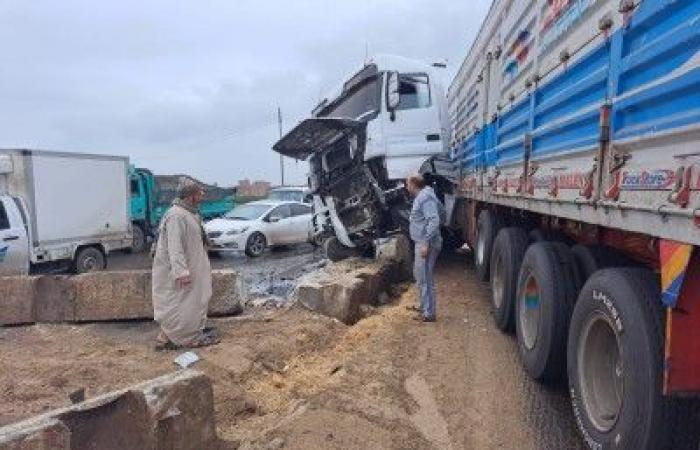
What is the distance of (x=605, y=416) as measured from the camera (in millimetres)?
3729

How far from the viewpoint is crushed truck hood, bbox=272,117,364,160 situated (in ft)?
32.9

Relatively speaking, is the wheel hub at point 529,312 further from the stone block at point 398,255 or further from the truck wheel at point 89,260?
the truck wheel at point 89,260

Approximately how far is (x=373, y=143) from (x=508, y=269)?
428 cm

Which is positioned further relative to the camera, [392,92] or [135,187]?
[135,187]

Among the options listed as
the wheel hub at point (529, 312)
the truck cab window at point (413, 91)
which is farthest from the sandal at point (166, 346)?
the truck cab window at point (413, 91)

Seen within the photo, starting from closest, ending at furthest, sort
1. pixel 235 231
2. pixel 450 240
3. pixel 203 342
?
pixel 203 342
pixel 450 240
pixel 235 231

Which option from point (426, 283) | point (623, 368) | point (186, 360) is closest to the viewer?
point (623, 368)

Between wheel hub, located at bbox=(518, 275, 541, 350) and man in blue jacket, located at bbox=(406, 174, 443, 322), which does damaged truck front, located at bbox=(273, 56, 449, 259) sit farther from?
wheel hub, located at bbox=(518, 275, 541, 350)

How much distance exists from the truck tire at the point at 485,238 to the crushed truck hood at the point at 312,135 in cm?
250

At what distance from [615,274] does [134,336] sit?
576cm

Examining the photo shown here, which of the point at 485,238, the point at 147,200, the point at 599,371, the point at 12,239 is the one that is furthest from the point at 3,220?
the point at 147,200

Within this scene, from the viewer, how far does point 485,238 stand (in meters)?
8.39

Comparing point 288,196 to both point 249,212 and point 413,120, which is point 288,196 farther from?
point 413,120

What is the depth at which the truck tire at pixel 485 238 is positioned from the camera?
8117 millimetres
